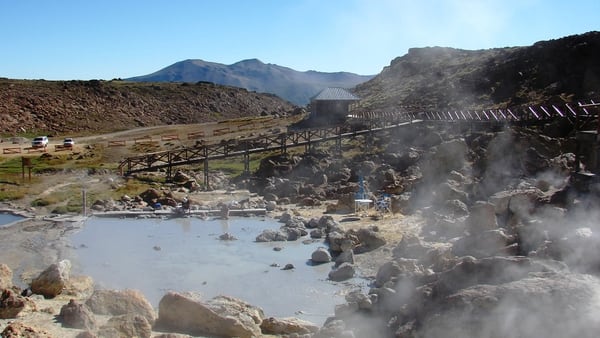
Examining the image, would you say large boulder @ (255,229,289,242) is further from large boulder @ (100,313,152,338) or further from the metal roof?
the metal roof

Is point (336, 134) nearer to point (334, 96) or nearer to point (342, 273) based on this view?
point (334, 96)

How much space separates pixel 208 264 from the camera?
53.6 feet

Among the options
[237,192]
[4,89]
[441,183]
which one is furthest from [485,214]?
[4,89]

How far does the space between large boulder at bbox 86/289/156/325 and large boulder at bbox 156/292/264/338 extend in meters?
0.33

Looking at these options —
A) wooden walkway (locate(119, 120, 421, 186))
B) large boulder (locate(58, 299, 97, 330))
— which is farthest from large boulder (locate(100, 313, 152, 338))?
wooden walkway (locate(119, 120, 421, 186))

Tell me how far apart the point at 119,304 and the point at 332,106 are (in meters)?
33.4

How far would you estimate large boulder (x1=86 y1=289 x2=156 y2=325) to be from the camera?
11.0 m

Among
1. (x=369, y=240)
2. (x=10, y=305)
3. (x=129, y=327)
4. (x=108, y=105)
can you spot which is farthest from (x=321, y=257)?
(x=108, y=105)

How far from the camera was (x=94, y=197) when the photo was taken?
25.5m

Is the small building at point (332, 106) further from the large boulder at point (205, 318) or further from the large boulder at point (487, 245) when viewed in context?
the large boulder at point (205, 318)

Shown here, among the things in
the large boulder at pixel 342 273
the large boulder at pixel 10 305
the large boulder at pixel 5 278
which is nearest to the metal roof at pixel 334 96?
the large boulder at pixel 342 273

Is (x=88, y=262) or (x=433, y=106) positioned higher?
(x=433, y=106)

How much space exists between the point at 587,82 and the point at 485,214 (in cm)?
3651

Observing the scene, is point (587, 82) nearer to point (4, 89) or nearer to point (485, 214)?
point (485, 214)
